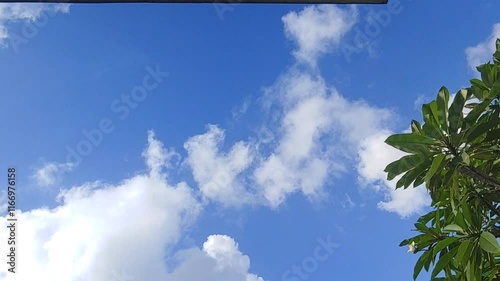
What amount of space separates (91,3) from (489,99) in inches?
154

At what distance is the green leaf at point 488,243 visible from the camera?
3.32m

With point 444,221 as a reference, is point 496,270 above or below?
below

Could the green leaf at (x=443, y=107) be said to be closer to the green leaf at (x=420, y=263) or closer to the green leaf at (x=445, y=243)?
the green leaf at (x=445, y=243)

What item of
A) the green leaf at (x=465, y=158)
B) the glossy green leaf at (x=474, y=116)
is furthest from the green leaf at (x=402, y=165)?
the glossy green leaf at (x=474, y=116)

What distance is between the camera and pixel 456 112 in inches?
139

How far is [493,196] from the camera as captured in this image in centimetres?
415

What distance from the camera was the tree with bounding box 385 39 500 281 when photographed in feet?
11.6

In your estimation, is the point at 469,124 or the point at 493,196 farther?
the point at 493,196

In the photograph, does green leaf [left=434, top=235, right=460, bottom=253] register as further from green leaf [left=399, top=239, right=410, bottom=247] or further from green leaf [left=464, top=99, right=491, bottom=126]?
green leaf [left=464, top=99, right=491, bottom=126]

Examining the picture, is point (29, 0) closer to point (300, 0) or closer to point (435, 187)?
point (300, 0)

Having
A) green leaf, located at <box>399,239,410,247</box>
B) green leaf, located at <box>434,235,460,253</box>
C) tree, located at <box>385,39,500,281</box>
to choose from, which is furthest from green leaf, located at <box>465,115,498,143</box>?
green leaf, located at <box>399,239,410,247</box>

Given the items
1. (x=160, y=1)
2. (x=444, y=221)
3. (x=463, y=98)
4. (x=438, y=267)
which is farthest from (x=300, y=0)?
(x=438, y=267)

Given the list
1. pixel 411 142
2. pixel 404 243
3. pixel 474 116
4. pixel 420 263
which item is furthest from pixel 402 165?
pixel 404 243

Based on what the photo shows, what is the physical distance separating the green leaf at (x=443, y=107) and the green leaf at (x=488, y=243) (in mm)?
892
